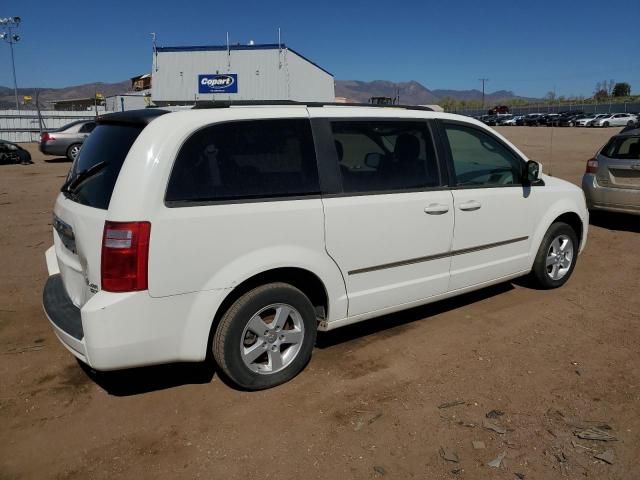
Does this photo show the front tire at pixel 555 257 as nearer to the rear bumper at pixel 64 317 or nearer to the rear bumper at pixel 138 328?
the rear bumper at pixel 138 328

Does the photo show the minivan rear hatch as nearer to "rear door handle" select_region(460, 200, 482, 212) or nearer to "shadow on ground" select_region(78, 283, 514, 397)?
"shadow on ground" select_region(78, 283, 514, 397)

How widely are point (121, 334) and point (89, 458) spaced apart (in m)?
0.68

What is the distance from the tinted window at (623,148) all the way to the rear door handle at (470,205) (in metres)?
4.77

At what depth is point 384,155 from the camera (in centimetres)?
389

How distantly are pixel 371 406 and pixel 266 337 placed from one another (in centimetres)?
79

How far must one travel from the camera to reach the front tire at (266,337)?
318 centimetres

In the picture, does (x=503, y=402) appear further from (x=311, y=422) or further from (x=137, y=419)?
(x=137, y=419)

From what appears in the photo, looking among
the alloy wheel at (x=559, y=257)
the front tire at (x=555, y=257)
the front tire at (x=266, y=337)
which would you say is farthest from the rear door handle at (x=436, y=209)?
the alloy wheel at (x=559, y=257)

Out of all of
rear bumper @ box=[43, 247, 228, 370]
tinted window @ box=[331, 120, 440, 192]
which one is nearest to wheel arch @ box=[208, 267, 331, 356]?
rear bumper @ box=[43, 247, 228, 370]

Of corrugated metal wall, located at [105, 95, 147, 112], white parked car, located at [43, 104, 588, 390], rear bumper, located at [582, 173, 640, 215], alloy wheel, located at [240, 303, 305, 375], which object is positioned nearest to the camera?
Result: white parked car, located at [43, 104, 588, 390]

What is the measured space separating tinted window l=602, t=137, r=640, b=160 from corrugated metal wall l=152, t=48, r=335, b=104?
56.6ft

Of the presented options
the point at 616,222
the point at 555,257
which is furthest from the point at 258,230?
the point at 616,222

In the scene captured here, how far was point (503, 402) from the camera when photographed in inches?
129

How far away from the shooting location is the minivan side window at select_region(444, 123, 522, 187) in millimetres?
4277
